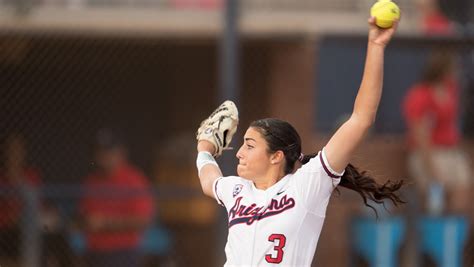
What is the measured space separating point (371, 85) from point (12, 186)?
470 centimetres

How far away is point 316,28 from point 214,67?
1.16m

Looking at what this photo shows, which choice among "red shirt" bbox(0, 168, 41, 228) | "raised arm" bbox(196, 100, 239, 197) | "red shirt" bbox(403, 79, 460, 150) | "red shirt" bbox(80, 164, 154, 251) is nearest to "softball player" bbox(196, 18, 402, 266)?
"raised arm" bbox(196, 100, 239, 197)

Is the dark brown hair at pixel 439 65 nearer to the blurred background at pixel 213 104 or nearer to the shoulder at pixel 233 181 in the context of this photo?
the blurred background at pixel 213 104

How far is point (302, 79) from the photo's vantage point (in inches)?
353

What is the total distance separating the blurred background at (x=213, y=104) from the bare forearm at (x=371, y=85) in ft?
12.5

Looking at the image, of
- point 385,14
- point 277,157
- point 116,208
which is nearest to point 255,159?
point 277,157

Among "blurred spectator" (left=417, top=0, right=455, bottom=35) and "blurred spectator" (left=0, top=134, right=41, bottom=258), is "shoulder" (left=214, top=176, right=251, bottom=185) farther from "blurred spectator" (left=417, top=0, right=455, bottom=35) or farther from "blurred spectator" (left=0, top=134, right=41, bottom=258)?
"blurred spectator" (left=417, top=0, right=455, bottom=35)

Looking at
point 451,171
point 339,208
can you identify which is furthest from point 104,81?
point 451,171

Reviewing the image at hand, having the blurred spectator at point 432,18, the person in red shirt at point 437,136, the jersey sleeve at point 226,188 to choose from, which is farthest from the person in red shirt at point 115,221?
the jersey sleeve at point 226,188

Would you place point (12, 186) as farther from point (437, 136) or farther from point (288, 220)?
point (288, 220)

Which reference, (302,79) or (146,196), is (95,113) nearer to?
(146,196)

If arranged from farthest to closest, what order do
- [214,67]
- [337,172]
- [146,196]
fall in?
[214,67] → [146,196] → [337,172]

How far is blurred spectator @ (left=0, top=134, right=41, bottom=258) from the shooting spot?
27.1 ft

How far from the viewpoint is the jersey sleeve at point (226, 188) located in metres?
4.59
